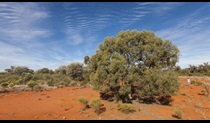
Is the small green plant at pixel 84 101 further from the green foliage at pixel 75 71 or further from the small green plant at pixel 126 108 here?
the green foliage at pixel 75 71

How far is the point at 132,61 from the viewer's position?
10805mm

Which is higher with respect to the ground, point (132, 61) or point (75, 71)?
point (132, 61)

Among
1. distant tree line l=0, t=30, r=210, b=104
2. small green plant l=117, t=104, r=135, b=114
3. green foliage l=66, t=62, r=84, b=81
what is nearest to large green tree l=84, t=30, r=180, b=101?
distant tree line l=0, t=30, r=210, b=104

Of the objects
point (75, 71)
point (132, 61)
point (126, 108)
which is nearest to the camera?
point (126, 108)

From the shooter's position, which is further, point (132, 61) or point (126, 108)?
point (132, 61)

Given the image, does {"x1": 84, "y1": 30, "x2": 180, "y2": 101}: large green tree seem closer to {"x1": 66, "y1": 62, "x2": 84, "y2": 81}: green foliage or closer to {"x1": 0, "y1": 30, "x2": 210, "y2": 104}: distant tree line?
{"x1": 0, "y1": 30, "x2": 210, "y2": 104}: distant tree line

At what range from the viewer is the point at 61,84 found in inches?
939

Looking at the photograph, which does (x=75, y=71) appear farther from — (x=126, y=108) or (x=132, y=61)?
(x=126, y=108)

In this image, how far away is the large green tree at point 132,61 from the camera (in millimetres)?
10164

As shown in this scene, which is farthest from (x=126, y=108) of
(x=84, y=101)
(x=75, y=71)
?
(x=75, y=71)

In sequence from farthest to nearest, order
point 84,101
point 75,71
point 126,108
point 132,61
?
point 75,71, point 132,61, point 84,101, point 126,108

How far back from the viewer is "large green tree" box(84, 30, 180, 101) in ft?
33.3

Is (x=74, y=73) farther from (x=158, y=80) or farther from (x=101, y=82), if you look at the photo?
(x=158, y=80)

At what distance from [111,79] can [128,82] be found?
4.45 feet
